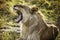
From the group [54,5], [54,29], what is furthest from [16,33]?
[54,5]

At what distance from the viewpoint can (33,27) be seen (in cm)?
301

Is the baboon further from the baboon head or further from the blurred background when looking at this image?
the blurred background

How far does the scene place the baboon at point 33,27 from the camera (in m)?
2.98

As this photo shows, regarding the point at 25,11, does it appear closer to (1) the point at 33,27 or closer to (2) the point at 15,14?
(1) the point at 33,27

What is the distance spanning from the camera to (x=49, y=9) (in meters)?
4.58

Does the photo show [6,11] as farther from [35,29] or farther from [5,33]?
[35,29]

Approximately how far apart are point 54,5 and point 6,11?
1.00 m

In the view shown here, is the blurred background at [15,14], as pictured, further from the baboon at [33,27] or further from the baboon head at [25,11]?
the baboon head at [25,11]

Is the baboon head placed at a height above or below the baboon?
above

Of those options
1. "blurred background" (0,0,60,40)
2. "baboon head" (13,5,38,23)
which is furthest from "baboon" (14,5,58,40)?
"blurred background" (0,0,60,40)

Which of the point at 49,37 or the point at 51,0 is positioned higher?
the point at 51,0

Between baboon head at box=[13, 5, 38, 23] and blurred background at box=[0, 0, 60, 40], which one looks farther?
blurred background at box=[0, 0, 60, 40]

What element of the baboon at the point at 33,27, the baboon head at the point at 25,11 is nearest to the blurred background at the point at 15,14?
the baboon at the point at 33,27

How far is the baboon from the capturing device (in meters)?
2.98
